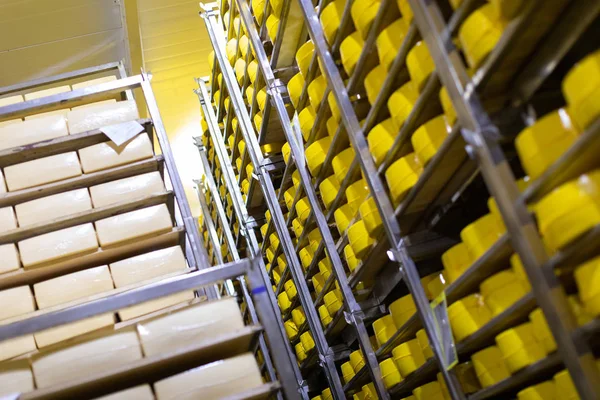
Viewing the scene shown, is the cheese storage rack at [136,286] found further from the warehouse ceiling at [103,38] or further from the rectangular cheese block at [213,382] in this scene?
the warehouse ceiling at [103,38]

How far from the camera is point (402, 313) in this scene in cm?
361

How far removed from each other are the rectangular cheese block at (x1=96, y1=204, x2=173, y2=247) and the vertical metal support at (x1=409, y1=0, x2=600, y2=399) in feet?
8.31

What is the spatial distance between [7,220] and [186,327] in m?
1.83

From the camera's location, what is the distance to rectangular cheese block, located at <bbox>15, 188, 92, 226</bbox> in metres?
4.57

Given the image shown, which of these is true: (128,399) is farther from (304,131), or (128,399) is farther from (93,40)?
(93,40)

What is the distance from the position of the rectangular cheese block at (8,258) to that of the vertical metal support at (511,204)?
10.1 feet

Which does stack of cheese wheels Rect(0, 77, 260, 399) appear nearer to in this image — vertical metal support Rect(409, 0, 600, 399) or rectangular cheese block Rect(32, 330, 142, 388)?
rectangular cheese block Rect(32, 330, 142, 388)

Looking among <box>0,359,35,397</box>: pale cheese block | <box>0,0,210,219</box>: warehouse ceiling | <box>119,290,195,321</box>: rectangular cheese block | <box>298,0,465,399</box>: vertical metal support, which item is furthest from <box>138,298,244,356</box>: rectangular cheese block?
<box>0,0,210,219</box>: warehouse ceiling

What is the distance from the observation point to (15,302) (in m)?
4.26

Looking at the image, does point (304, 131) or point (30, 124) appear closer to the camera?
point (304, 131)

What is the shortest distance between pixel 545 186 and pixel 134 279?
289cm

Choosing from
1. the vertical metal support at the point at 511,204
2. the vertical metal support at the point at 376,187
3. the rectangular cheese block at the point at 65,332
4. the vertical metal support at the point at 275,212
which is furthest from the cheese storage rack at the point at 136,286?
the vertical metal support at the point at 511,204

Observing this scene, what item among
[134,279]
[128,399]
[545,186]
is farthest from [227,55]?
[545,186]

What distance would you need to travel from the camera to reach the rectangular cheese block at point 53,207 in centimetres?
457
